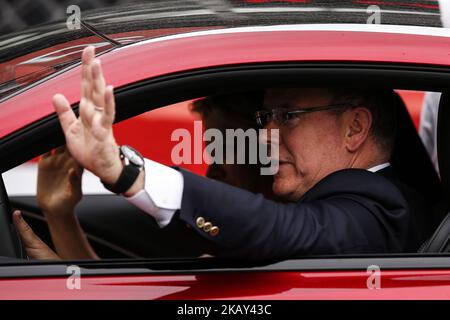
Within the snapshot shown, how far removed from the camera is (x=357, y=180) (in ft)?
6.89

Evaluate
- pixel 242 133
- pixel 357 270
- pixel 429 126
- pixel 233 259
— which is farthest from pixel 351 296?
pixel 429 126

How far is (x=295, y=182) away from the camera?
2246 mm

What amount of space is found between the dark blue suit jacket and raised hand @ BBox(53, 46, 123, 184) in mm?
180

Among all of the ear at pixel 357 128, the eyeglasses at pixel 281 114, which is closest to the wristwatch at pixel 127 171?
the eyeglasses at pixel 281 114

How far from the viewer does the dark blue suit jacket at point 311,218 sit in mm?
1858

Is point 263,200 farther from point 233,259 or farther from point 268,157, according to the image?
point 268,157

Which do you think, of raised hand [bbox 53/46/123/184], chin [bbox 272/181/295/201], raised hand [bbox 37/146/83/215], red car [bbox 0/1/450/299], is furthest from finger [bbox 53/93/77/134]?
chin [bbox 272/181/295/201]

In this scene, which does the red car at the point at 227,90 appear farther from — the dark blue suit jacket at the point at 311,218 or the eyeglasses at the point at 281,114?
the eyeglasses at the point at 281,114

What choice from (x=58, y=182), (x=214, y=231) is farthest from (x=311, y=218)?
(x=58, y=182)

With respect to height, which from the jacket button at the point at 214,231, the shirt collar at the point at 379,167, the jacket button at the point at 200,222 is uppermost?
the shirt collar at the point at 379,167

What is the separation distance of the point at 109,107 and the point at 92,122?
0.04 m

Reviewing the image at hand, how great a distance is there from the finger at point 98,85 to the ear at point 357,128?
0.67 meters

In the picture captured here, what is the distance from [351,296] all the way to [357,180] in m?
0.31
